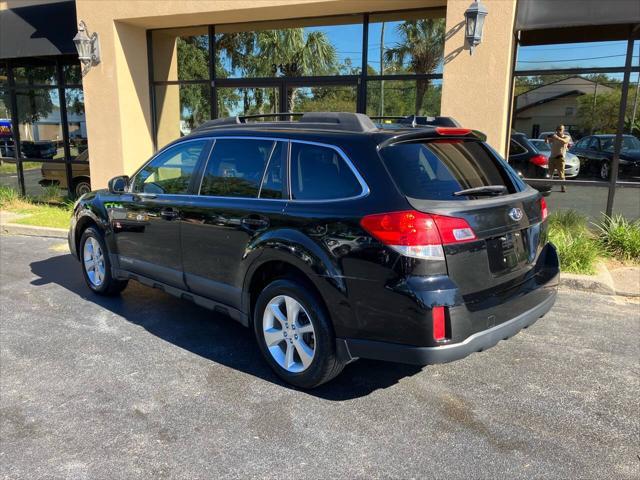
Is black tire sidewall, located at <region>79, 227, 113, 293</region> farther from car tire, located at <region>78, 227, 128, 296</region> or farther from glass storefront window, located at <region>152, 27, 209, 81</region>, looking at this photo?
glass storefront window, located at <region>152, 27, 209, 81</region>

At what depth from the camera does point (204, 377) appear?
3.89 metres

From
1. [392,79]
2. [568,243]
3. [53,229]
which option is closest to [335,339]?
[568,243]

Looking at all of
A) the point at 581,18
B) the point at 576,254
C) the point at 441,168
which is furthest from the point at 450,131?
the point at 581,18

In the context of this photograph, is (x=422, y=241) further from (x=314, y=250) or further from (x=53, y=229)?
(x=53, y=229)

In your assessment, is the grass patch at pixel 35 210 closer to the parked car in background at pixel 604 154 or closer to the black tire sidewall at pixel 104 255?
the black tire sidewall at pixel 104 255

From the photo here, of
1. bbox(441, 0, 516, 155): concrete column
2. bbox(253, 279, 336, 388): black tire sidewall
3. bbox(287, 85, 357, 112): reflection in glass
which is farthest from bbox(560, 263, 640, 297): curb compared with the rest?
bbox(287, 85, 357, 112): reflection in glass

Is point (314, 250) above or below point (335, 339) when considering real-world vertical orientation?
above

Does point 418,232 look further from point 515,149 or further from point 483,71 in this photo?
point 515,149

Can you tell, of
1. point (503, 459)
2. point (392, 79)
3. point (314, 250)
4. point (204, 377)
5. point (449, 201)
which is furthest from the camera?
point (392, 79)

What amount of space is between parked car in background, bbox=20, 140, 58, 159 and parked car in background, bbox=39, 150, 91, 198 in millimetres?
224

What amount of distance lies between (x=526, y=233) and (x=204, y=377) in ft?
8.05

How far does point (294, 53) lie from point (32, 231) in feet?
17.6

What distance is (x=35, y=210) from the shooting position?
1070 cm

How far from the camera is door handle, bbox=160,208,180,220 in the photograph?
4.51 meters
